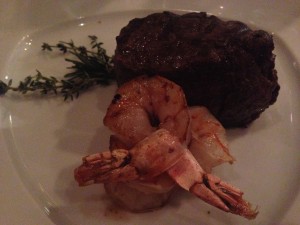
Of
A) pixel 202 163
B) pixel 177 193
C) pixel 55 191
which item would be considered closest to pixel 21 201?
pixel 55 191

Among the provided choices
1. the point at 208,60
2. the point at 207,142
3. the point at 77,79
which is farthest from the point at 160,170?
the point at 77,79

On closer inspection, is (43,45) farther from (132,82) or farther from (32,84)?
(132,82)

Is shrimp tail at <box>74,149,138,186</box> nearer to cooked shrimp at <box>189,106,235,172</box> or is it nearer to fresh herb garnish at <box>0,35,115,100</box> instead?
cooked shrimp at <box>189,106,235,172</box>

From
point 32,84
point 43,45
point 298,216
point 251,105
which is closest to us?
point 298,216

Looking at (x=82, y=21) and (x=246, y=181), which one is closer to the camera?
(x=246, y=181)

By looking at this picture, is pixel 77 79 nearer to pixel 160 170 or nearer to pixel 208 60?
pixel 208 60

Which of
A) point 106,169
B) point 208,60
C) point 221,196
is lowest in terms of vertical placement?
point 221,196

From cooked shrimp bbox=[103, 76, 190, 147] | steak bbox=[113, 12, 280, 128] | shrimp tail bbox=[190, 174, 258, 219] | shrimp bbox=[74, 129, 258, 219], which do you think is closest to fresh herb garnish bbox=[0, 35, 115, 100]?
steak bbox=[113, 12, 280, 128]
